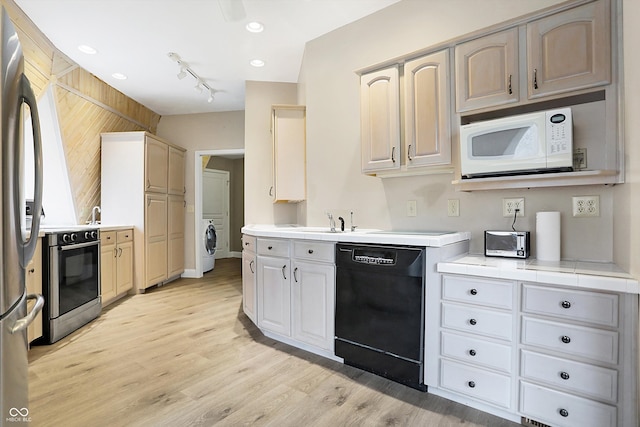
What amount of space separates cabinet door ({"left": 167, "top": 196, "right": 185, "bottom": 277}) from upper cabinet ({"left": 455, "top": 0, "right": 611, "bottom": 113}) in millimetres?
4434

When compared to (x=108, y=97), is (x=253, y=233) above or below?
below

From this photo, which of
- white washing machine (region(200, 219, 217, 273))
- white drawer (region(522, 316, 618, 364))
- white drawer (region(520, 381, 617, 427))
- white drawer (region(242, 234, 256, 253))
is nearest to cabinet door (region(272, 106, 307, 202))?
white drawer (region(242, 234, 256, 253))

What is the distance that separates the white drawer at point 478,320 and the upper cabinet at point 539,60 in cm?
124

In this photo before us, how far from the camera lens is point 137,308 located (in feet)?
12.4

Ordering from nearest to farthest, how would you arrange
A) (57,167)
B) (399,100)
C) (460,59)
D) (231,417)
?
(231,417) → (460,59) → (399,100) → (57,167)

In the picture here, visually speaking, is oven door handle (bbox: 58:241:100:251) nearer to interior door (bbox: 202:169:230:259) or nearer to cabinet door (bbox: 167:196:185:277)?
cabinet door (bbox: 167:196:185:277)

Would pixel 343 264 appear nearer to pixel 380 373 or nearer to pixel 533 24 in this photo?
pixel 380 373

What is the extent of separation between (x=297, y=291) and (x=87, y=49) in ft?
10.9

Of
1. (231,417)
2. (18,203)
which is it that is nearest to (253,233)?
(231,417)

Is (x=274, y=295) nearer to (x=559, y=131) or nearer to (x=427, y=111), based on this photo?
(x=427, y=111)

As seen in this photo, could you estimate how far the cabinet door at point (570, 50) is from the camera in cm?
167

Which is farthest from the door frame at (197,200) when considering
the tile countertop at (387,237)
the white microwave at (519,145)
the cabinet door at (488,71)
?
the white microwave at (519,145)

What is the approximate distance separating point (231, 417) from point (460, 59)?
255cm

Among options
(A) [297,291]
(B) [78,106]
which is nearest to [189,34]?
(B) [78,106]
